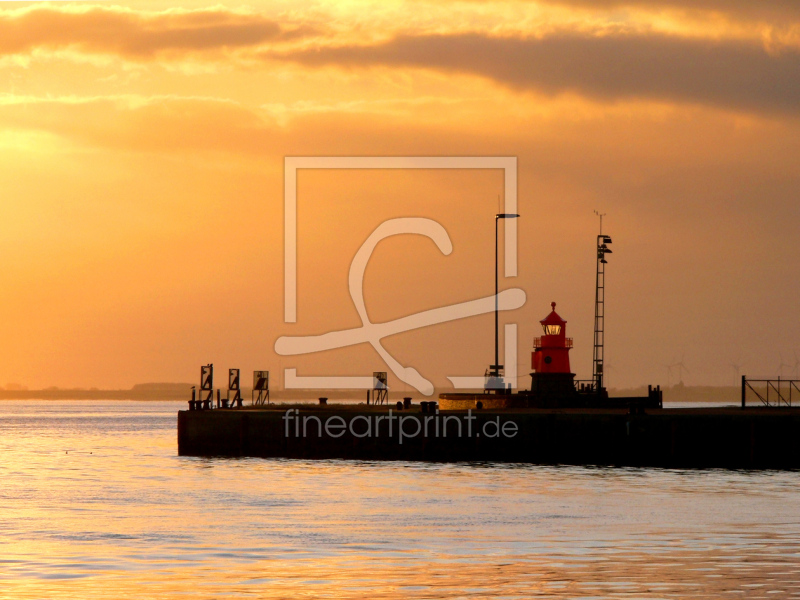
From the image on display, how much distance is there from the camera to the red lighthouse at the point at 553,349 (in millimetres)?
76938

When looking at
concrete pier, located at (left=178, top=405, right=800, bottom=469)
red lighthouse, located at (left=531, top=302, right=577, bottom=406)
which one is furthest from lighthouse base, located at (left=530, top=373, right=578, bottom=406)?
concrete pier, located at (left=178, top=405, right=800, bottom=469)

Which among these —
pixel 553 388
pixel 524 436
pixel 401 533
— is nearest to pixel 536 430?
pixel 524 436

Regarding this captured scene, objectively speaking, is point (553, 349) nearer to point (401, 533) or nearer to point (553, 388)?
point (553, 388)

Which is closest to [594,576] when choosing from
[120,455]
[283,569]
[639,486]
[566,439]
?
[283,569]

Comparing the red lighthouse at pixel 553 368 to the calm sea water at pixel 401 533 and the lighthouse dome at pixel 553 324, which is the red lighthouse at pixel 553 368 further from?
the calm sea water at pixel 401 533

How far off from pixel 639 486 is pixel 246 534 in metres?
22.1

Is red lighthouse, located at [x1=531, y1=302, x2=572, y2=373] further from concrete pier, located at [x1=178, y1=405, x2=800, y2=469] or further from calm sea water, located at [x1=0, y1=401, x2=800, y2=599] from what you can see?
calm sea water, located at [x1=0, y1=401, x2=800, y2=599]

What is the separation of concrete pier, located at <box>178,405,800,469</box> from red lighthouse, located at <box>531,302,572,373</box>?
5008mm

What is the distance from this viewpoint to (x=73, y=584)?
30.0 meters

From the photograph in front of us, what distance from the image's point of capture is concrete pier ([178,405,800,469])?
2389 inches

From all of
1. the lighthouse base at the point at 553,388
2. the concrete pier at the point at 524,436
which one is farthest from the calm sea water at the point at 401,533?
the lighthouse base at the point at 553,388

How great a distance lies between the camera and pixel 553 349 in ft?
252

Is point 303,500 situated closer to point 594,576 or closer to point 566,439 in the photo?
point 566,439

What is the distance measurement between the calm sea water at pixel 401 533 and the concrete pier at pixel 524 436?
95cm
